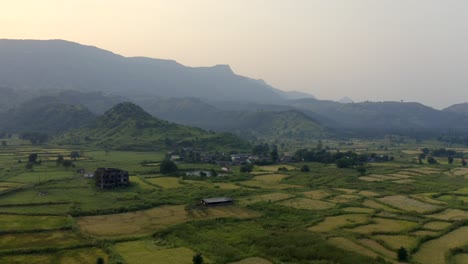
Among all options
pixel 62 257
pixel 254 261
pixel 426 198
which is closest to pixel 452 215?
pixel 426 198

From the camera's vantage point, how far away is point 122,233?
41.3 meters

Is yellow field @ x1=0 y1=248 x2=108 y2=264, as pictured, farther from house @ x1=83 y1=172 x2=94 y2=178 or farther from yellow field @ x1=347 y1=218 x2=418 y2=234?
house @ x1=83 y1=172 x2=94 y2=178

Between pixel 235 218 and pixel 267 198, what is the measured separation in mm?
12029

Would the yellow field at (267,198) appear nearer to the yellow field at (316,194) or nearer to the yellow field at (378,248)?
the yellow field at (316,194)

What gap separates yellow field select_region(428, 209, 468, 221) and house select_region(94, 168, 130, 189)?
146 feet

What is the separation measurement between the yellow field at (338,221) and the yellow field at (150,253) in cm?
1459

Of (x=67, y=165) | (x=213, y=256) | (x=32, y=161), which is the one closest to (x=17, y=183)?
(x=67, y=165)

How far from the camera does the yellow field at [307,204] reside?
53.6 m

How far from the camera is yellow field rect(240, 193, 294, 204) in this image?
56.3 meters

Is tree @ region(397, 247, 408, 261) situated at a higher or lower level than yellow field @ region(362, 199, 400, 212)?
lower

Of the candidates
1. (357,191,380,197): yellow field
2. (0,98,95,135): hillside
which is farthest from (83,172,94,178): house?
(0,98,95,135): hillside

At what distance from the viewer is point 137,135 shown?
13962 cm

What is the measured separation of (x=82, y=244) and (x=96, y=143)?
100 m

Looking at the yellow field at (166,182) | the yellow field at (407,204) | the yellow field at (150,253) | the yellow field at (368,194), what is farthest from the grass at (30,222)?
the yellow field at (368,194)
